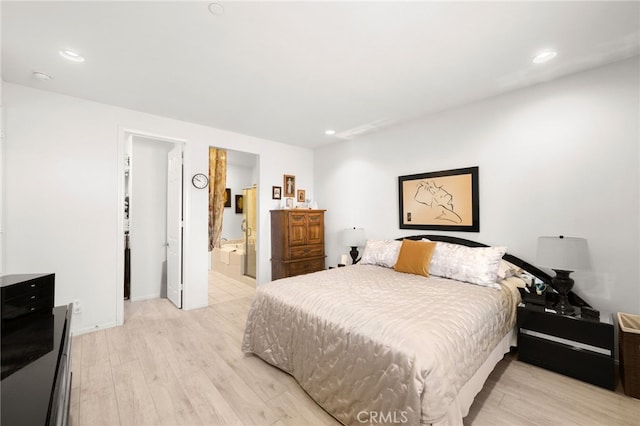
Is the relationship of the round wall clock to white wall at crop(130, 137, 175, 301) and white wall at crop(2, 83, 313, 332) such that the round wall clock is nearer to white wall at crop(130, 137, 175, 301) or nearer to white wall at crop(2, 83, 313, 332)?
white wall at crop(2, 83, 313, 332)

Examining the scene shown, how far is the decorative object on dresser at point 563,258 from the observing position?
2102 mm

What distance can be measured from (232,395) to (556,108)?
3.81 m

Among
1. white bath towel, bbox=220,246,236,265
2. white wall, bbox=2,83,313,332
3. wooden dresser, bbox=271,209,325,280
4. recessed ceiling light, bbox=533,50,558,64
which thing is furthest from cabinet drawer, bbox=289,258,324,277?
recessed ceiling light, bbox=533,50,558,64

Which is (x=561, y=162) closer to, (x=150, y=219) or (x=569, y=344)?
A: (x=569, y=344)

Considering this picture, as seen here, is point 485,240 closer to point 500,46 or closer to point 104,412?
point 500,46

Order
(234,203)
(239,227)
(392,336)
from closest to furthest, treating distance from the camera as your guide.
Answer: (392,336), (234,203), (239,227)

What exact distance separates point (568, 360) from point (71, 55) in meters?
4.69

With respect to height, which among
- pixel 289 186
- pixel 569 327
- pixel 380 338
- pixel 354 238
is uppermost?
pixel 289 186

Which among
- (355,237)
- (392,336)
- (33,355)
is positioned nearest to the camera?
(33,355)

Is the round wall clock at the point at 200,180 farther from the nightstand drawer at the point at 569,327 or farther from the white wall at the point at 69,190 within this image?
the nightstand drawer at the point at 569,327

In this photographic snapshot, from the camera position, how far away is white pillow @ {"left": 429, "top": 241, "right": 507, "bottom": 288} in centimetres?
244

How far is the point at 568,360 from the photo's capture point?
2.08 metres

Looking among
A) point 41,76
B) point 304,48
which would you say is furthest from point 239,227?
point 304,48

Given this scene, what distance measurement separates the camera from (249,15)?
5.62ft
